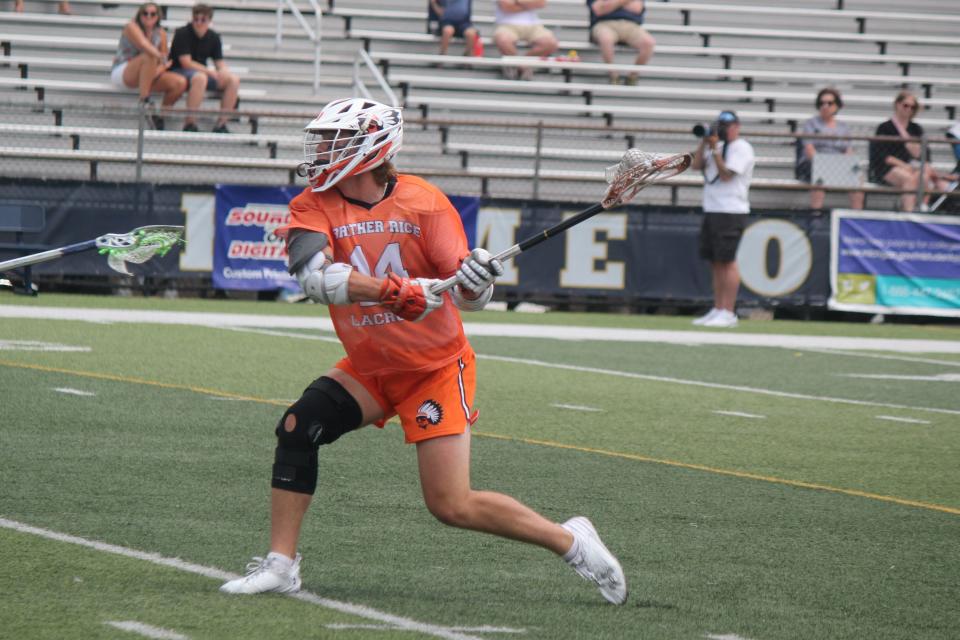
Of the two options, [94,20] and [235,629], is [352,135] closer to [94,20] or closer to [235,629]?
[235,629]

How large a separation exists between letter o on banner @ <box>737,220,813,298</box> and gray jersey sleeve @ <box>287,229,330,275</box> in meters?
13.9

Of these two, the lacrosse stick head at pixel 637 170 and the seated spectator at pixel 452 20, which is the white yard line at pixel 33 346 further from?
the seated spectator at pixel 452 20

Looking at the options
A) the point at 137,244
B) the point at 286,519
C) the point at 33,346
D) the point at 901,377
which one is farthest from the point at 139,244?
the point at 901,377

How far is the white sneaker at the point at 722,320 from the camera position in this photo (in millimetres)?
17094

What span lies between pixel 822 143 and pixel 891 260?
76.6 inches

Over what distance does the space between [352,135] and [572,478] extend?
2.93m

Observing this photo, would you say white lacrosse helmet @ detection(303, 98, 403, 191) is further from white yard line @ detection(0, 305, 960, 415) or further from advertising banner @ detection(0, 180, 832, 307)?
advertising banner @ detection(0, 180, 832, 307)

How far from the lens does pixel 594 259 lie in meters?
18.5

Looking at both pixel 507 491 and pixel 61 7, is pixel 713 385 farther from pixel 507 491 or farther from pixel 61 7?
pixel 61 7

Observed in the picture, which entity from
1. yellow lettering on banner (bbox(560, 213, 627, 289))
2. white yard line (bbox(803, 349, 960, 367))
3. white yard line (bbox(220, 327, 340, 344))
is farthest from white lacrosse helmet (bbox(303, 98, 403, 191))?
yellow lettering on banner (bbox(560, 213, 627, 289))

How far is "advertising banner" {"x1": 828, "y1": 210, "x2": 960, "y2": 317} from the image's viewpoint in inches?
738

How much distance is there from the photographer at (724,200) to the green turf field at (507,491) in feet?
A: 12.8

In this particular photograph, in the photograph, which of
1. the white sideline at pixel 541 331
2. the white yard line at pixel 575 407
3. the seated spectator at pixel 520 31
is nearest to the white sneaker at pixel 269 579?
the white yard line at pixel 575 407

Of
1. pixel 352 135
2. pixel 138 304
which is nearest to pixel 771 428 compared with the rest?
pixel 352 135
